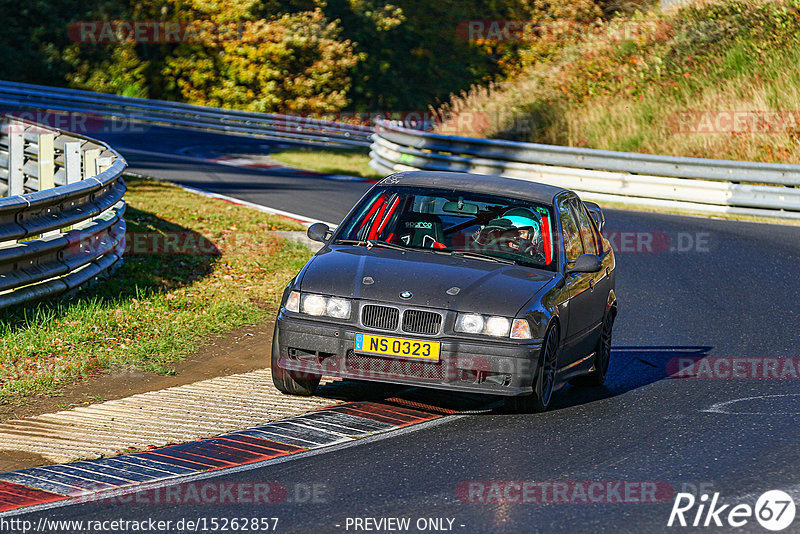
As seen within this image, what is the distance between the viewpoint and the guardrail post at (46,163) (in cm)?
1398

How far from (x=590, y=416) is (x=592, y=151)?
14.7 metres

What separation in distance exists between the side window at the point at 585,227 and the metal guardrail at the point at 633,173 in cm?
1089

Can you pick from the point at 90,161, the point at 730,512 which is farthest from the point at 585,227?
the point at 90,161

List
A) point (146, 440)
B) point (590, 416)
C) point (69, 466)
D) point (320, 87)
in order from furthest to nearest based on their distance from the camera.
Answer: point (320, 87) < point (590, 416) < point (146, 440) < point (69, 466)

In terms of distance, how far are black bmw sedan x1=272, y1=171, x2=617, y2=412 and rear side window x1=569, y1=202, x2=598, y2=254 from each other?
0.03 m

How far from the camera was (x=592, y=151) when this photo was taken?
22.2 metres

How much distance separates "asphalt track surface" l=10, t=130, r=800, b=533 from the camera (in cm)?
572

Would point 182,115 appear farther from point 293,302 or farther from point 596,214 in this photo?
point 293,302

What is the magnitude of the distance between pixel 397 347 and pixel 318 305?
0.64 metres

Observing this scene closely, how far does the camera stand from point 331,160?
2972 centimetres

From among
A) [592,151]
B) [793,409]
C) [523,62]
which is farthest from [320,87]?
[793,409]

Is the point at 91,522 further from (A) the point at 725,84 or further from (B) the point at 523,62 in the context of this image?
(B) the point at 523,62

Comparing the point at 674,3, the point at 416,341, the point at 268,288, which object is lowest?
the point at 268,288

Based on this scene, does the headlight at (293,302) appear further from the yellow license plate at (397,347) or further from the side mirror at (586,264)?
the side mirror at (586,264)
